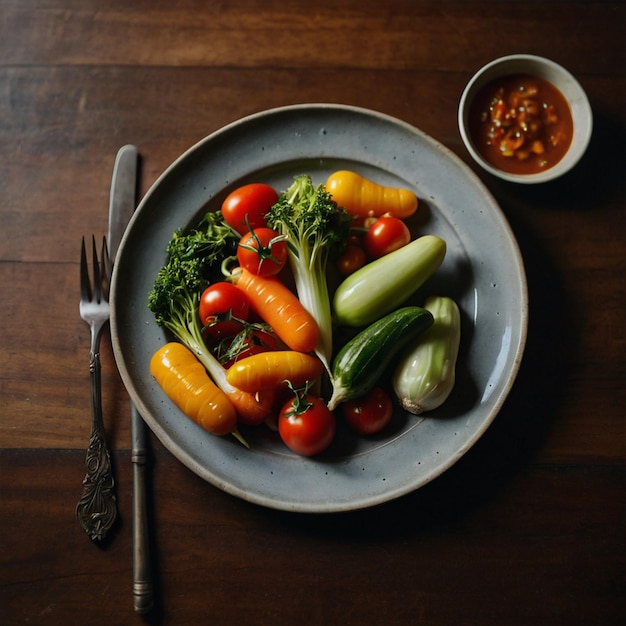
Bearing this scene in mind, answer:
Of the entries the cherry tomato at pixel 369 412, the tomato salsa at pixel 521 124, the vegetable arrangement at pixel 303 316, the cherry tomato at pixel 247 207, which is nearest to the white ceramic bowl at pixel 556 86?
the tomato salsa at pixel 521 124

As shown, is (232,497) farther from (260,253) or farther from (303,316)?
(260,253)

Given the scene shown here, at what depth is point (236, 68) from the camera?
2268 millimetres

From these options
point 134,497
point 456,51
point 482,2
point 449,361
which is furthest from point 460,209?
point 134,497

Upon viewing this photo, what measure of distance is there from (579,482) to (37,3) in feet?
7.90

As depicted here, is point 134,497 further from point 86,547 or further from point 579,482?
point 579,482

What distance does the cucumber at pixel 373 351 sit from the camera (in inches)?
73.0

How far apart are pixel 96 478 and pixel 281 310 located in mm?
759

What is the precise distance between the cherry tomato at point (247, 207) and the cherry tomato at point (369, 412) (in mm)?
602

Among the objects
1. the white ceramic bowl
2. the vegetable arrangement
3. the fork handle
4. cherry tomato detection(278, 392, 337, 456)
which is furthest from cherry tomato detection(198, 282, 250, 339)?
the white ceramic bowl

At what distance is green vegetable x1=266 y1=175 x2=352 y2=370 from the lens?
6.28ft

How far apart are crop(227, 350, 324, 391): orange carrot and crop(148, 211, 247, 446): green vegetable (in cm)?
9

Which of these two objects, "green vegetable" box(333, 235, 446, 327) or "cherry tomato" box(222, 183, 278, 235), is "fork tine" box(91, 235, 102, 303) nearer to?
"cherry tomato" box(222, 183, 278, 235)

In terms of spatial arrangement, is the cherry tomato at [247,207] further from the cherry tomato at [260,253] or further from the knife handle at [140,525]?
the knife handle at [140,525]

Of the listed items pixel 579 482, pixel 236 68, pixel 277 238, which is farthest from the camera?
pixel 236 68
